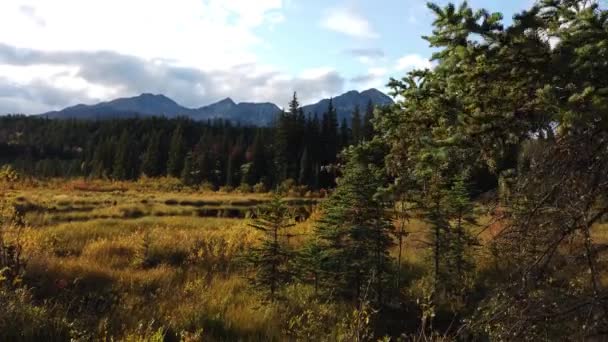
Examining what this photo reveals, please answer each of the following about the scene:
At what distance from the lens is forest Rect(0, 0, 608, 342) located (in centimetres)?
415

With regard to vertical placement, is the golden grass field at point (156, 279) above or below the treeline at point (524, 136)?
below

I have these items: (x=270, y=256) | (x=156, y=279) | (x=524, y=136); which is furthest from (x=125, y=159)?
(x=524, y=136)

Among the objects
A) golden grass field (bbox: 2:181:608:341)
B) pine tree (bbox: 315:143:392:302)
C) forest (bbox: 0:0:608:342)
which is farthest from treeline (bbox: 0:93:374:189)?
pine tree (bbox: 315:143:392:302)

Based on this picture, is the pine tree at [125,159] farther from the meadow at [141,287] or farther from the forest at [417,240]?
the meadow at [141,287]

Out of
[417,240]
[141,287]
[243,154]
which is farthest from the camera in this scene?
[243,154]

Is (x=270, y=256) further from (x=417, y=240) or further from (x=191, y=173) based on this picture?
(x=191, y=173)

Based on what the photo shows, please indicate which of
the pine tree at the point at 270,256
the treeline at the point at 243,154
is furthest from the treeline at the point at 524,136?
the treeline at the point at 243,154

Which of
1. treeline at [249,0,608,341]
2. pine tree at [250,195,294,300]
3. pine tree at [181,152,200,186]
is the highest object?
treeline at [249,0,608,341]

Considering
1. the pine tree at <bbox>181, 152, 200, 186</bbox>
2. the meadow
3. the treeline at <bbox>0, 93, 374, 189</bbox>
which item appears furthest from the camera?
the pine tree at <bbox>181, 152, 200, 186</bbox>

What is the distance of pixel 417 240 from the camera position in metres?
10.4

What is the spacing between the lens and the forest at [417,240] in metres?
4.15

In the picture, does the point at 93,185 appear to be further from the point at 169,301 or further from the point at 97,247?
the point at 169,301

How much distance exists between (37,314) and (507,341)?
4.81m

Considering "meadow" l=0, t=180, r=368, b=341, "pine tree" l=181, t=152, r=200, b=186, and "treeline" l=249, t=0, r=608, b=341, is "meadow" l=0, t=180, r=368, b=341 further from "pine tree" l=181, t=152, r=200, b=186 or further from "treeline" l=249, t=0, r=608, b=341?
"pine tree" l=181, t=152, r=200, b=186
